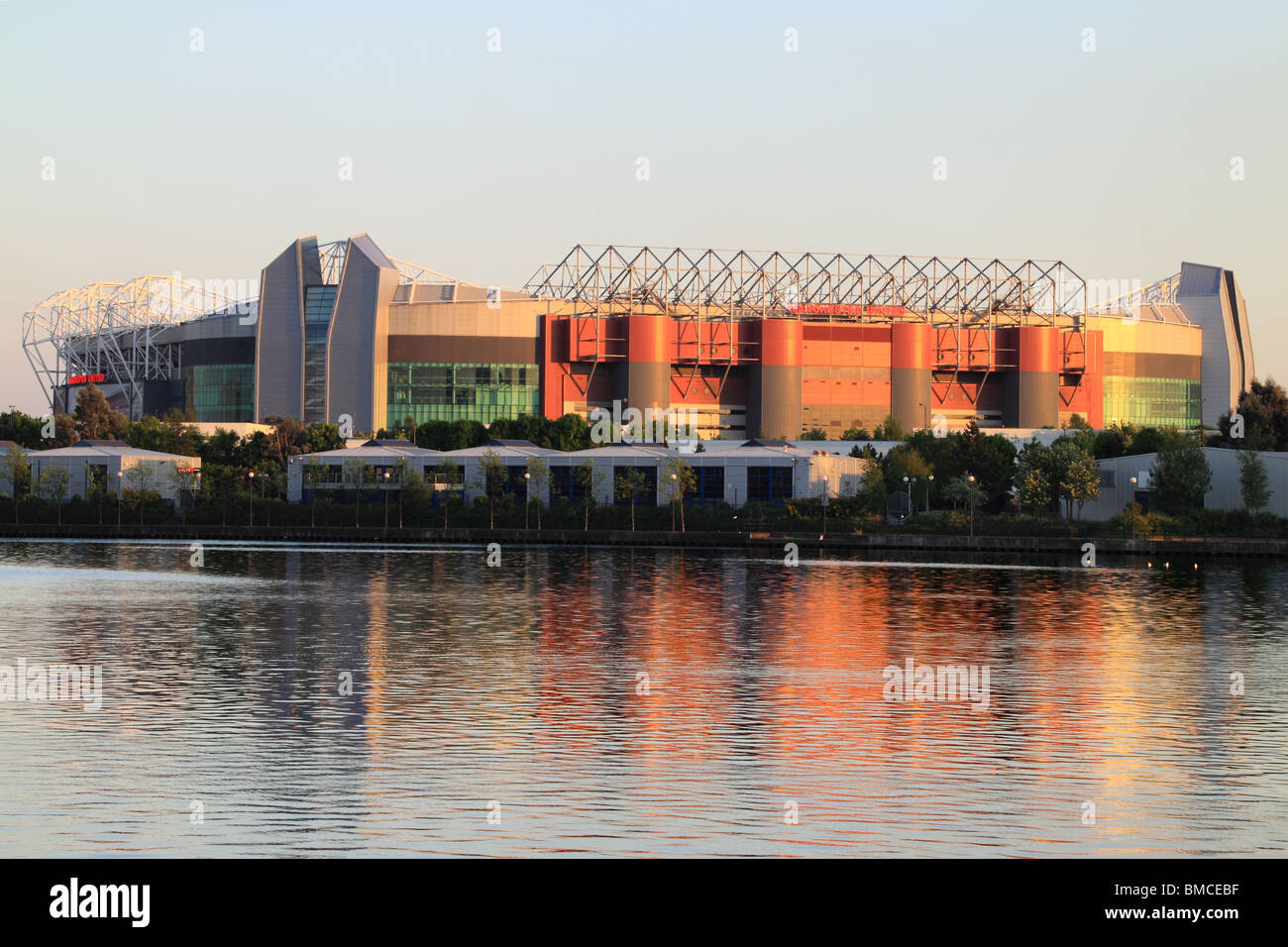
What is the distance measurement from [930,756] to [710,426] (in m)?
144

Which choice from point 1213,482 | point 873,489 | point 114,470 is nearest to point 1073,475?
point 1213,482

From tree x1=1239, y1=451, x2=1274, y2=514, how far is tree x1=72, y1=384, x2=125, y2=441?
11119 centimetres

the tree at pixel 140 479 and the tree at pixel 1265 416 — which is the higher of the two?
the tree at pixel 1265 416

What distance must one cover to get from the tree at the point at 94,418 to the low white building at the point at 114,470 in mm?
25193

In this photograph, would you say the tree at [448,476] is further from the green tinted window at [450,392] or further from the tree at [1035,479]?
the tree at [1035,479]

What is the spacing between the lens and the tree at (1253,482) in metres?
101

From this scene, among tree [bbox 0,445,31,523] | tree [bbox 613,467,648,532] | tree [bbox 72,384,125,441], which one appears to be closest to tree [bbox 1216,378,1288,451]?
tree [bbox 613,467,648,532]

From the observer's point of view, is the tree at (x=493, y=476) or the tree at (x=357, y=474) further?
the tree at (x=357, y=474)

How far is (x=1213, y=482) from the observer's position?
108312 mm

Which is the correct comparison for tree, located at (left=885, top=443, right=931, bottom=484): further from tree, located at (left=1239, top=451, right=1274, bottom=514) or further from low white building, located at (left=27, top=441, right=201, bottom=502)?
low white building, located at (left=27, top=441, right=201, bottom=502)

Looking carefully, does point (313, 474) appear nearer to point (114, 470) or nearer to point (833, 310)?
point (114, 470)

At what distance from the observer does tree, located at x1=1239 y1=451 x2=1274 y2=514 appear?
331 feet
